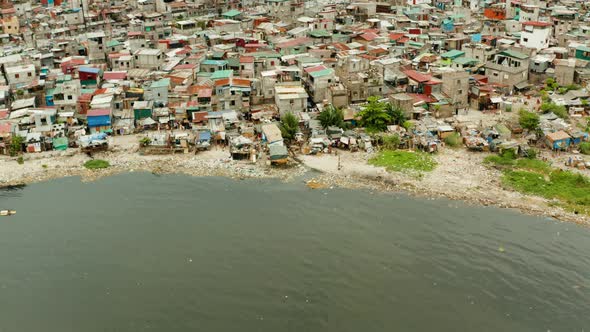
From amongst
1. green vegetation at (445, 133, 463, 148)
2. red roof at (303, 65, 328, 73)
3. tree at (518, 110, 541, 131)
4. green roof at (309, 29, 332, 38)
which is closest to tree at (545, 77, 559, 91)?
tree at (518, 110, 541, 131)


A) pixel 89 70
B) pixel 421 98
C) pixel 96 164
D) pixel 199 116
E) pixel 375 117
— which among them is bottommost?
pixel 96 164

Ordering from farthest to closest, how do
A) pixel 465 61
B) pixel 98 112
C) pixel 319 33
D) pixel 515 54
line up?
pixel 319 33 → pixel 465 61 → pixel 515 54 → pixel 98 112

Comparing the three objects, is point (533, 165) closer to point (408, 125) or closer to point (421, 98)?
point (408, 125)

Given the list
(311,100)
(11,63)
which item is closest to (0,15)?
(11,63)

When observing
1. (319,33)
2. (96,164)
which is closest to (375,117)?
(96,164)

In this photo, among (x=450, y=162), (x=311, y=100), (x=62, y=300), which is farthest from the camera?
(x=311, y=100)

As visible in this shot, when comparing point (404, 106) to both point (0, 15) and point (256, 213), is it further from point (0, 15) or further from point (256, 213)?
point (0, 15)
